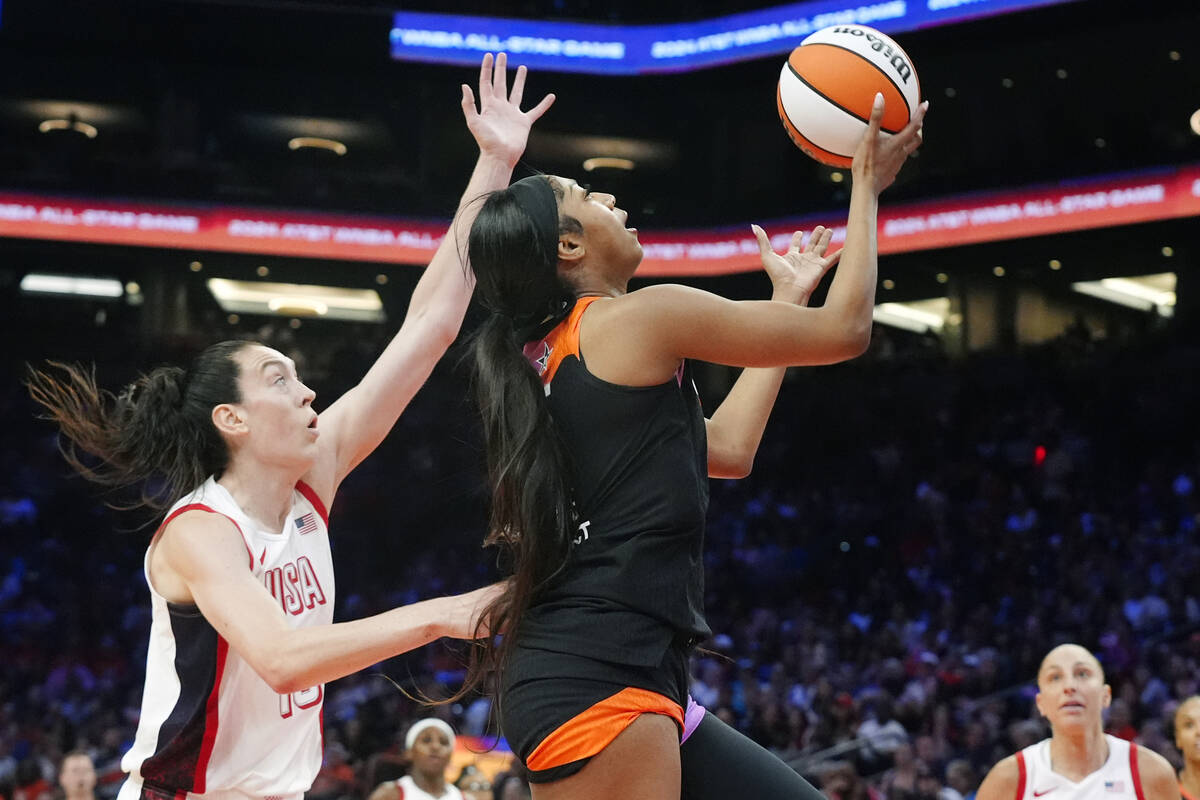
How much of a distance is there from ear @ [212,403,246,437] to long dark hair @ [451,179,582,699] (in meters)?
0.65

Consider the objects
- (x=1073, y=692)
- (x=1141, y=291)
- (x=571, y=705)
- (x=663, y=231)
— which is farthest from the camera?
(x=663, y=231)

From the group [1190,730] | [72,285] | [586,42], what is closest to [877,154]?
[1190,730]

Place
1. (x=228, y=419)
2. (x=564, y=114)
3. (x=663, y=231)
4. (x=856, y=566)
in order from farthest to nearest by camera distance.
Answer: (x=564, y=114), (x=663, y=231), (x=856, y=566), (x=228, y=419)

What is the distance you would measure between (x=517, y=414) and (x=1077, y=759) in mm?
3655

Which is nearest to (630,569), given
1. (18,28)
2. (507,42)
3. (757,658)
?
(757,658)

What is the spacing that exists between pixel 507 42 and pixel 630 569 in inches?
620

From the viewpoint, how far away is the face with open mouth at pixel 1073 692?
5.15 m

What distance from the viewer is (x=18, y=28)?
16984 millimetres

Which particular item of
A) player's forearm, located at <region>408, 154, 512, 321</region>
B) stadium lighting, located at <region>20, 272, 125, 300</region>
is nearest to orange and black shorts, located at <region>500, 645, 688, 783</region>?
player's forearm, located at <region>408, 154, 512, 321</region>

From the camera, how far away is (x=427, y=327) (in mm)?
3451

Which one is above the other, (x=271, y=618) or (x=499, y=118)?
(x=499, y=118)

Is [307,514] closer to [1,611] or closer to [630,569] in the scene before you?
[630,569]

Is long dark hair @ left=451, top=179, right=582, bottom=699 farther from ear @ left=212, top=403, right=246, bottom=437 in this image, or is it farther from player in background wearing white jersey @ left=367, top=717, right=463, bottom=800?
Answer: player in background wearing white jersey @ left=367, top=717, right=463, bottom=800

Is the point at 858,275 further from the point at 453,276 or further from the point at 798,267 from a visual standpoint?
the point at 453,276
